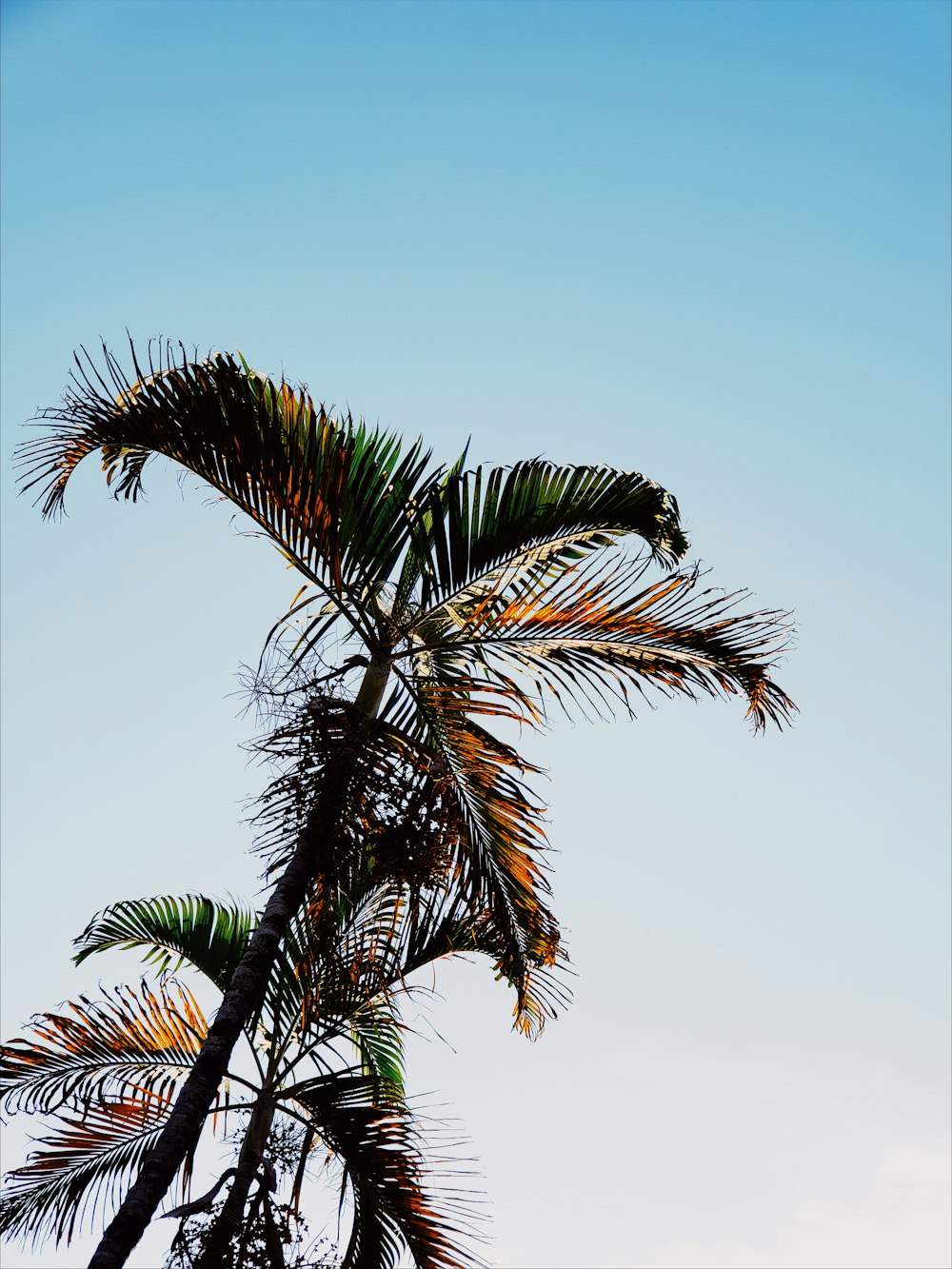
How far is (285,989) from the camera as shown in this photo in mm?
6641

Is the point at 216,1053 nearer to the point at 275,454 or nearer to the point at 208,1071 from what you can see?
the point at 208,1071

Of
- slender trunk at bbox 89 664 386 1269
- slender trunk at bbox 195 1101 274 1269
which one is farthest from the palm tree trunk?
slender trunk at bbox 195 1101 274 1269

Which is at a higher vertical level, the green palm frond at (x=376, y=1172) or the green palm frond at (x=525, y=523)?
the green palm frond at (x=525, y=523)

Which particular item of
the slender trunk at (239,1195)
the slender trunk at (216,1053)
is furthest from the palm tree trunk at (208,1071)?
the slender trunk at (239,1195)

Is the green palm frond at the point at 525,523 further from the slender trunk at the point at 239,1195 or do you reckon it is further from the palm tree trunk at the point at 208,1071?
the slender trunk at the point at 239,1195

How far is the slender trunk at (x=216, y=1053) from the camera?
3996 millimetres

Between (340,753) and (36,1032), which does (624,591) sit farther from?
(36,1032)

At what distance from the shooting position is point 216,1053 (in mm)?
4574

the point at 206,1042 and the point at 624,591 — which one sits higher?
the point at 624,591

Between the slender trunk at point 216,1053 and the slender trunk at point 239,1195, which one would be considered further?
the slender trunk at point 239,1195

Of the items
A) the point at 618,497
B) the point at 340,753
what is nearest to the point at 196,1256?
the point at 340,753

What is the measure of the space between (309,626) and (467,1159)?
10.1 feet

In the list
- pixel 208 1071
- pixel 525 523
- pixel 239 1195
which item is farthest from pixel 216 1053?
pixel 525 523

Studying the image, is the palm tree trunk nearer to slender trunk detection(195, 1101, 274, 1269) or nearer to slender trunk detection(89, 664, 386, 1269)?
slender trunk detection(89, 664, 386, 1269)
